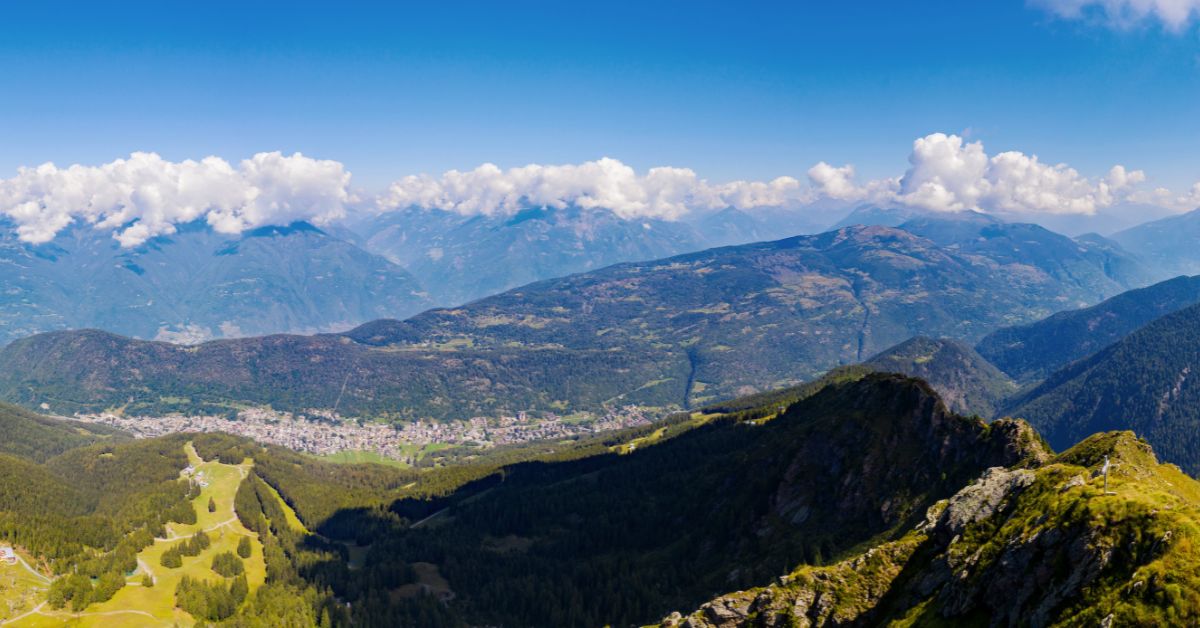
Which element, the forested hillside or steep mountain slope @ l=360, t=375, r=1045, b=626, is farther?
the forested hillside

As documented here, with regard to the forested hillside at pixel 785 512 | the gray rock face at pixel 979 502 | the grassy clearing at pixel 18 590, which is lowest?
the grassy clearing at pixel 18 590

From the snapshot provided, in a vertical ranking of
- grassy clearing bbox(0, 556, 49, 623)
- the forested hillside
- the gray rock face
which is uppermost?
the gray rock face

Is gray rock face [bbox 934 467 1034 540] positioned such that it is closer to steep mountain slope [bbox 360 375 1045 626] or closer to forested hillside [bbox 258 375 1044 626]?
steep mountain slope [bbox 360 375 1045 626]

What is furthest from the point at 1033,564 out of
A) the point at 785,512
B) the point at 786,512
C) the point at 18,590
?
the point at 18,590

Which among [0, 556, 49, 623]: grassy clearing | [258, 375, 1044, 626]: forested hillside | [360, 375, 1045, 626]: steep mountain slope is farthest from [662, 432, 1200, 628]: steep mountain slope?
[0, 556, 49, 623]: grassy clearing

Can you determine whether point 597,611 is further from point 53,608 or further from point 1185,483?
point 53,608

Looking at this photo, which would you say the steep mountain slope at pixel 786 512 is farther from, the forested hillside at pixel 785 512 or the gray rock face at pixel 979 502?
the gray rock face at pixel 979 502

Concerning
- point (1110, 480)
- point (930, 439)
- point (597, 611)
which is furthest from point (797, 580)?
point (597, 611)

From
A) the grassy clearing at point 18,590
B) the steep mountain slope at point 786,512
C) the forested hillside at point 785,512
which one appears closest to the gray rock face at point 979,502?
the steep mountain slope at point 786,512
